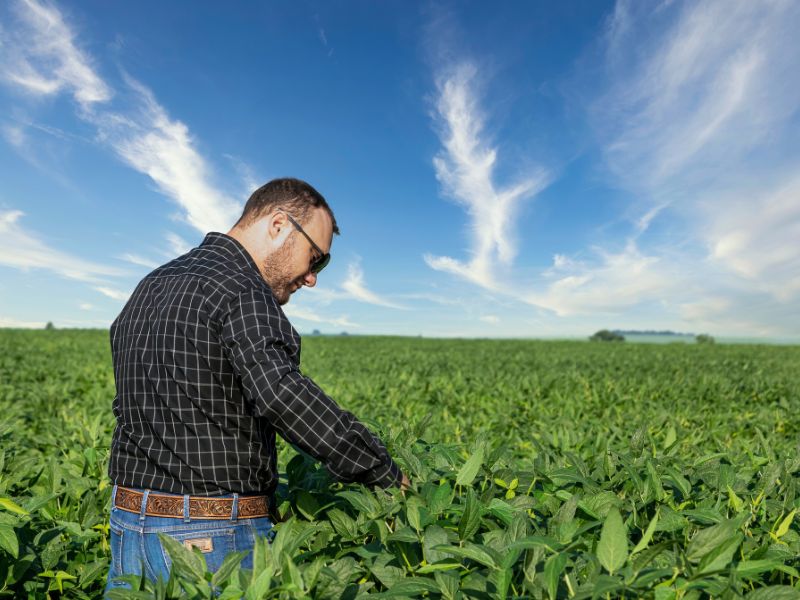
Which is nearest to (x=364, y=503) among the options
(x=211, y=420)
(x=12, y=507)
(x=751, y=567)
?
(x=211, y=420)

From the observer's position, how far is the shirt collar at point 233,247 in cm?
251

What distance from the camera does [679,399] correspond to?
1027 centimetres

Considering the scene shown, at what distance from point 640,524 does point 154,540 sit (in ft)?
6.18

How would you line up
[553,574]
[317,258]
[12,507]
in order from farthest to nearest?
[317,258] → [12,507] → [553,574]

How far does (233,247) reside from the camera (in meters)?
2.54

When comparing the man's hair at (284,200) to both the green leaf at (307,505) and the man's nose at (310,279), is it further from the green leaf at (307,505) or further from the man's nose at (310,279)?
the green leaf at (307,505)

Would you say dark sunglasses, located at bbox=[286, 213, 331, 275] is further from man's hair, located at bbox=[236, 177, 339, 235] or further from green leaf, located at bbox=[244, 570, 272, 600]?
green leaf, located at bbox=[244, 570, 272, 600]

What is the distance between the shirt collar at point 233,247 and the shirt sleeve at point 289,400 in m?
0.36

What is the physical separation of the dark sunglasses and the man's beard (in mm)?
61

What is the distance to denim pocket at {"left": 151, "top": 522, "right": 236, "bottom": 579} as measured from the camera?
2215 mm

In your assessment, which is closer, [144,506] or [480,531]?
[480,531]

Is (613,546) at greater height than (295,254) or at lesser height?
lesser

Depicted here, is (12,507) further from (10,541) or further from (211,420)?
(211,420)

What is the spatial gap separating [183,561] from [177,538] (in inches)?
29.4
